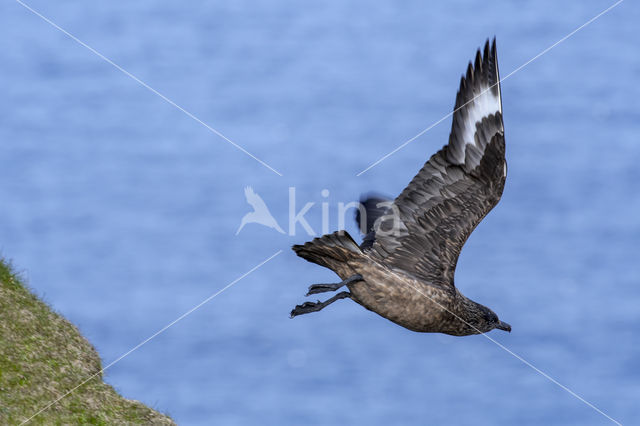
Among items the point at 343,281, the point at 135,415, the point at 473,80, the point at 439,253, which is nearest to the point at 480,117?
the point at 473,80

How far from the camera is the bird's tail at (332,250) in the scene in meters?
11.1

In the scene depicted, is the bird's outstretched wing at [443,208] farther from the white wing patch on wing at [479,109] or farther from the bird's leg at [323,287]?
the bird's leg at [323,287]

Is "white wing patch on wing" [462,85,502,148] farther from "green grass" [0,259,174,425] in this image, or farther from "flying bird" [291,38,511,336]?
"green grass" [0,259,174,425]

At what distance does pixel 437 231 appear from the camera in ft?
39.0

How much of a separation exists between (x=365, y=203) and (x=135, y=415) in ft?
11.4

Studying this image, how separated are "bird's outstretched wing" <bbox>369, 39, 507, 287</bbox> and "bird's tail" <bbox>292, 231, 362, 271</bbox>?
1.75ft

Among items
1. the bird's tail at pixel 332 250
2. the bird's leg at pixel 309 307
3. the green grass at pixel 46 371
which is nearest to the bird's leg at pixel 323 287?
the bird's leg at pixel 309 307

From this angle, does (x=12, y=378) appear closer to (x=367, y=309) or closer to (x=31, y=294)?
(x=31, y=294)

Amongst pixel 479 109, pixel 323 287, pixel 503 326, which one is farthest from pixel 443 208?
pixel 503 326

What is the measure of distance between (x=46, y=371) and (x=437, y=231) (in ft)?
14.8

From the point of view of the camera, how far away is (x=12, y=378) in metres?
12.3

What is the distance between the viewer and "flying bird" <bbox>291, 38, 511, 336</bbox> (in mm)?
11492

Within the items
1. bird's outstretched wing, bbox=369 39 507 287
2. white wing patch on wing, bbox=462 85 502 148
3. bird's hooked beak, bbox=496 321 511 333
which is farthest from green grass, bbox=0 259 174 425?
white wing patch on wing, bbox=462 85 502 148

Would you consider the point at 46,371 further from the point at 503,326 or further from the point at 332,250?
the point at 503,326
